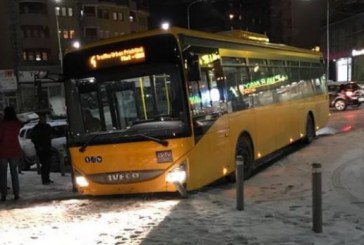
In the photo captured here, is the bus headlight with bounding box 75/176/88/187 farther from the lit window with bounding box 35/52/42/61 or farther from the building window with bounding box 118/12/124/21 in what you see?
the building window with bounding box 118/12/124/21

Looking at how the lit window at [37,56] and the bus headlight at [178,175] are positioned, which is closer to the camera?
the bus headlight at [178,175]

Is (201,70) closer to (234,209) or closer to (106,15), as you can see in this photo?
(234,209)

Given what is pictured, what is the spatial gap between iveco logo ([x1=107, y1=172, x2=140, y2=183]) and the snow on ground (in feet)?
1.49

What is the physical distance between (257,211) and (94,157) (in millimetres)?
3035

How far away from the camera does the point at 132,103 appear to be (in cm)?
939

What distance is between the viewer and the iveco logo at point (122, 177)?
31.3 ft

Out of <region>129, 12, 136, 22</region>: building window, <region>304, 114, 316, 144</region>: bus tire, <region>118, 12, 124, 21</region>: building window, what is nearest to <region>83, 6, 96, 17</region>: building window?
<region>118, 12, 124, 21</region>: building window

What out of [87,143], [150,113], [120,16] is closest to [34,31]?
[120,16]

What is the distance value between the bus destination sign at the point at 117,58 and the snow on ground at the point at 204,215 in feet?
8.12

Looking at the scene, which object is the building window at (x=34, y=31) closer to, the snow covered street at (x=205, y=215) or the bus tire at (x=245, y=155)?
the snow covered street at (x=205, y=215)

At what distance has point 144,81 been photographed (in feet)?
30.6

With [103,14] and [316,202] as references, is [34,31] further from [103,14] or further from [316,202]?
[316,202]

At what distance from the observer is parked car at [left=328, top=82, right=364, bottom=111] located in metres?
34.9

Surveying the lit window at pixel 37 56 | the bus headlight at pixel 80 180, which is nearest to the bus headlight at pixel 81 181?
the bus headlight at pixel 80 180
